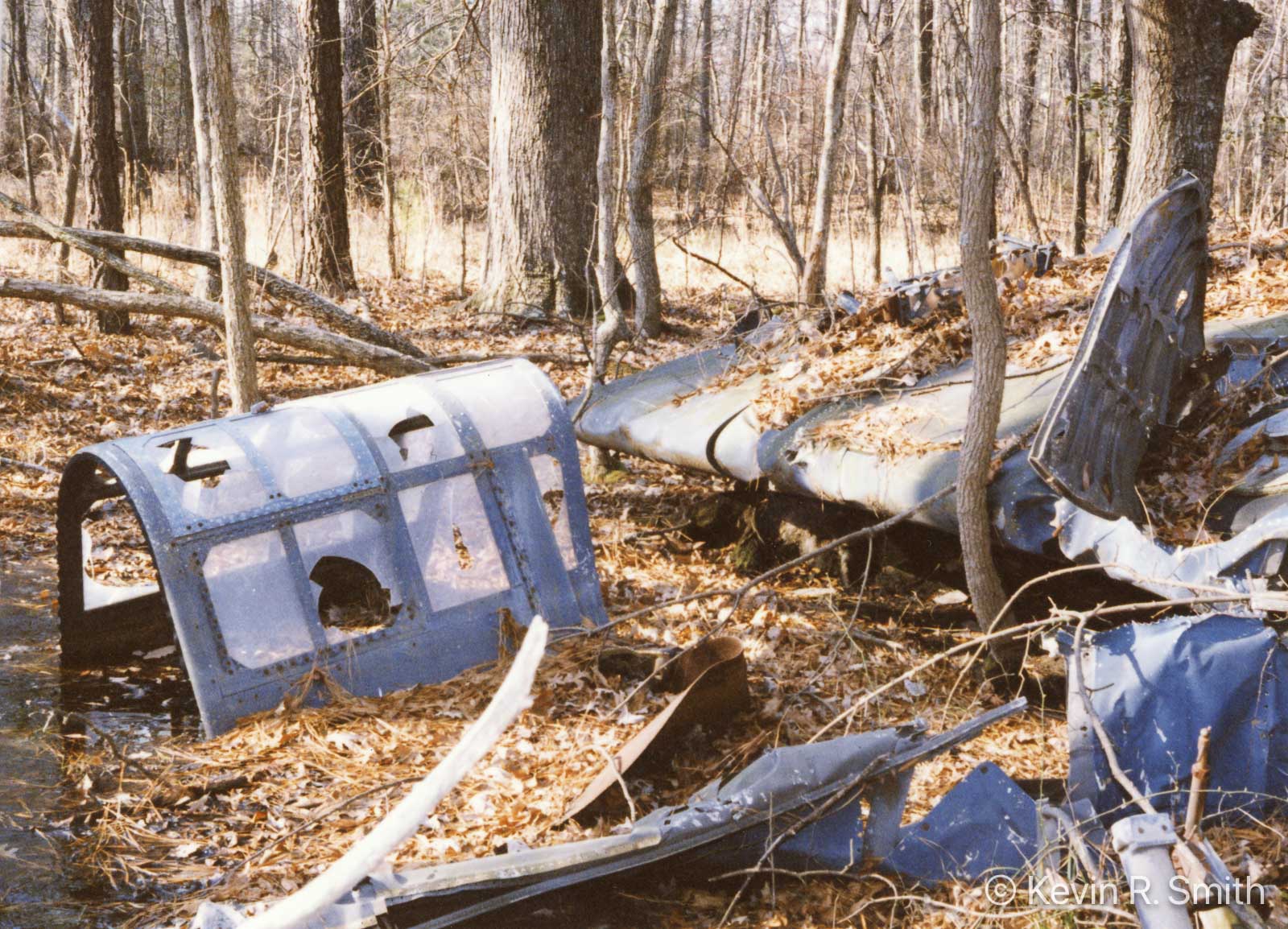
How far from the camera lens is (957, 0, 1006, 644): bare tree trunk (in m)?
5.23

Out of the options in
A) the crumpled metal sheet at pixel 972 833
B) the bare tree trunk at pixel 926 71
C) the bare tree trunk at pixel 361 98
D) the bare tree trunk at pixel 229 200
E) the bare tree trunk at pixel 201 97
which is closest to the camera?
the crumpled metal sheet at pixel 972 833

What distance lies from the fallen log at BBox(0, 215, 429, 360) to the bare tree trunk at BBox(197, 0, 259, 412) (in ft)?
Result: 6.02

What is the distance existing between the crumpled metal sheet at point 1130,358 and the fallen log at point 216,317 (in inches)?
222

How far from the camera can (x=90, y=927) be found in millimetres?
4320

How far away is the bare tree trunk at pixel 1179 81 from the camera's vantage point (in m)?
9.23

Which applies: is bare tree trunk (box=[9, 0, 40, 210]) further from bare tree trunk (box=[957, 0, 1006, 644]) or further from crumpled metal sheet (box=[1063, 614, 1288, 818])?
crumpled metal sheet (box=[1063, 614, 1288, 818])

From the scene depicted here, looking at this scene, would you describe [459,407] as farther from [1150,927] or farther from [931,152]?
[931,152]

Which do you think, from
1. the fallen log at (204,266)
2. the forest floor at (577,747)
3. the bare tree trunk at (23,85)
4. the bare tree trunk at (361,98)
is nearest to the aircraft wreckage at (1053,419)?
the forest floor at (577,747)

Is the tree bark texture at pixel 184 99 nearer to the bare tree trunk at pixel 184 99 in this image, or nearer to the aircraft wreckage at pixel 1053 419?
the bare tree trunk at pixel 184 99

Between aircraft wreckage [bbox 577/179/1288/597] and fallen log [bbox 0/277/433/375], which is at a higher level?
fallen log [bbox 0/277/433/375]

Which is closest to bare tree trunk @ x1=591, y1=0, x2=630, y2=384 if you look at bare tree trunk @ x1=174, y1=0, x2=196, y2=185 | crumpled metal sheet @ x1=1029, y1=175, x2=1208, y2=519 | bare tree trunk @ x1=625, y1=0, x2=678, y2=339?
bare tree trunk @ x1=625, y1=0, x2=678, y2=339

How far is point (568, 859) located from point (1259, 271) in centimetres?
786

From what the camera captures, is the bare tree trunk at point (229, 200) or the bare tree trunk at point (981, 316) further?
the bare tree trunk at point (229, 200)

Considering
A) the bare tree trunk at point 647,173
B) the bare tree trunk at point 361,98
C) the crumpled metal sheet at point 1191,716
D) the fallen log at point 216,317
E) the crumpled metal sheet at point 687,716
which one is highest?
the bare tree trunk at point 361,98
